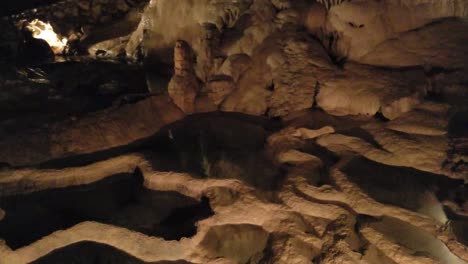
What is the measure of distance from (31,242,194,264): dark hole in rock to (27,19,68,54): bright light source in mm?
6613

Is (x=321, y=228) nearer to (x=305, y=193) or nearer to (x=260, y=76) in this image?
(x=305, y=193)

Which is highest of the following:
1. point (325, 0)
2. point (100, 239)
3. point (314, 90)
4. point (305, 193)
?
point (325, 0)

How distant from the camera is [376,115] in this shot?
4969 mm

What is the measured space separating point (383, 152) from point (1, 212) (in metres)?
3.92

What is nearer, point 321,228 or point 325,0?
point 321,228

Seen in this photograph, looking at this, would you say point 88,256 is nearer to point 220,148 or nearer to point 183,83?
point 220,148

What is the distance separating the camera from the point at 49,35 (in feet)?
30.4

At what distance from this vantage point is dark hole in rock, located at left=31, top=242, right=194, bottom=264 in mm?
3643

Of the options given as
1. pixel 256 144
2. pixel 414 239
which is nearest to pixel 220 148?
pixel 256 144

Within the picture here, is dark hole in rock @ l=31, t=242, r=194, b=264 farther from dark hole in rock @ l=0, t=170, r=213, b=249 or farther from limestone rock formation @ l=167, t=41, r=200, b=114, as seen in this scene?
limestone rock formation @ l=167, t=41, r=200, b=114

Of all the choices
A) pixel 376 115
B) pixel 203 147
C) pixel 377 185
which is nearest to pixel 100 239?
pixel 203 147

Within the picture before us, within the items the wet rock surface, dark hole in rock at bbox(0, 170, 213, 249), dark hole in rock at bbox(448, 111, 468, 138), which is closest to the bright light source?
the wet rock surface

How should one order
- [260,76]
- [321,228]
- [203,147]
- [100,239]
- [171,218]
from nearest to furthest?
[321,228]
[100,239]
[171,218]
[203,147]
[260,76]

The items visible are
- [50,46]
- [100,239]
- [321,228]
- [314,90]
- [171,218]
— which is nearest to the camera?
[321,228]
